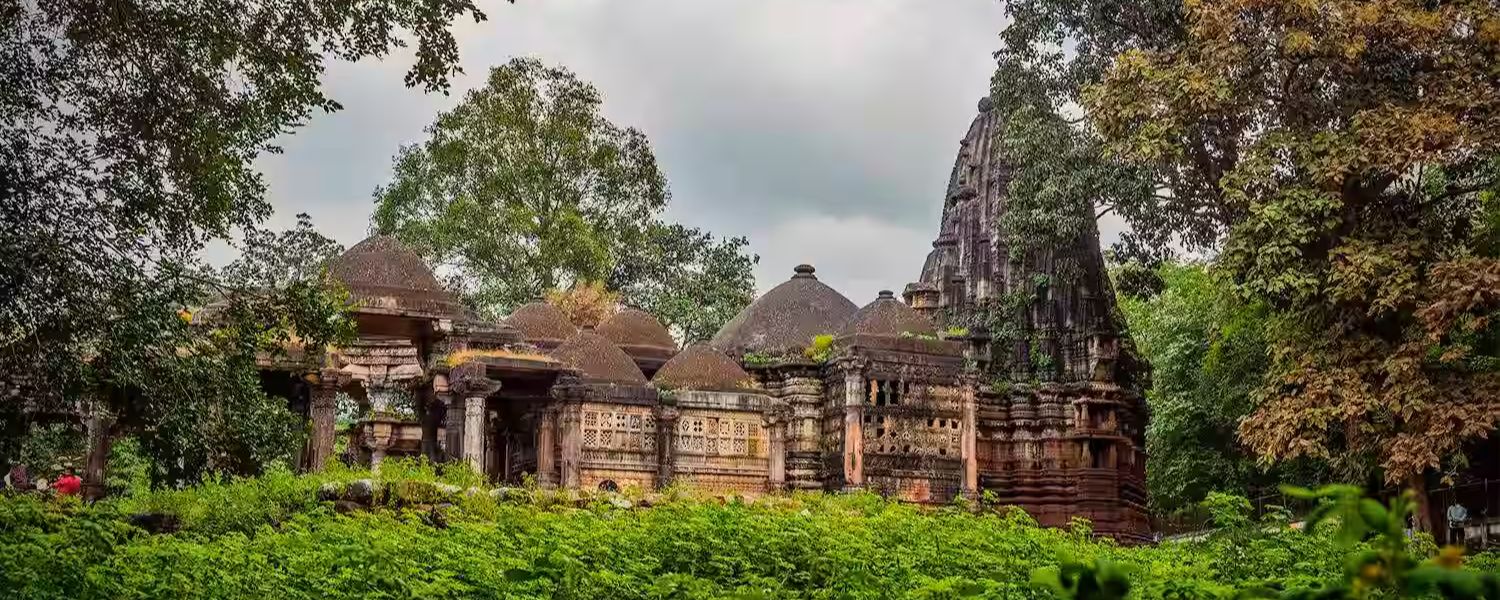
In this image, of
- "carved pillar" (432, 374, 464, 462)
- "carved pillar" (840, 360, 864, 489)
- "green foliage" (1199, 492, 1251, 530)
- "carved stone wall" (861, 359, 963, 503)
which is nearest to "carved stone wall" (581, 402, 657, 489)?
"carved pillar" (432, 374, 464, 462)

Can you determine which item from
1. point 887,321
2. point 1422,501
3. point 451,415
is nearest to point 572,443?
point 451,415

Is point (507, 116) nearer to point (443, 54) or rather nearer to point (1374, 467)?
point (1374, 467)

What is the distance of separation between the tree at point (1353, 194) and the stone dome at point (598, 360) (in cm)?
755

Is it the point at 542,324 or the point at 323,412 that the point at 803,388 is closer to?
the point at 542,324

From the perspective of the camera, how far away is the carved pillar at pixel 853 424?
74.9 feet

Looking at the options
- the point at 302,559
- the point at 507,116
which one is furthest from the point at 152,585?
the point at 507,116

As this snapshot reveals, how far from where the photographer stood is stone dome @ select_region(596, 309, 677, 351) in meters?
27.6

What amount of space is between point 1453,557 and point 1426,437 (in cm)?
1581

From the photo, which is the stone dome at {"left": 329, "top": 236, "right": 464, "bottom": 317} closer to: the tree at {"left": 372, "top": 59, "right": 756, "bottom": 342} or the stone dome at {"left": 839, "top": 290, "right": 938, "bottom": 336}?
the stone dome at {"left": 839, "top": 290, "right": 938, "bottom": 336}

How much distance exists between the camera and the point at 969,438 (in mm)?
23984

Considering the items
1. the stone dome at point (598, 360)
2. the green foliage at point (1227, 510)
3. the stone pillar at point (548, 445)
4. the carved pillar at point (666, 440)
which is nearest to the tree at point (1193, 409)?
the carved pillar at point (666, 440)

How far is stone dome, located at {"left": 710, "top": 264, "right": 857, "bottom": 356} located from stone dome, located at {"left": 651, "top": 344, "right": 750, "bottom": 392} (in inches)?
136

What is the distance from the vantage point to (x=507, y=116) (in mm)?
35750

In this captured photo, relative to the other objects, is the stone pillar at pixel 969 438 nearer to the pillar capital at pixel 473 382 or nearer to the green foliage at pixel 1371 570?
the pillar capital at pixel 473 382
